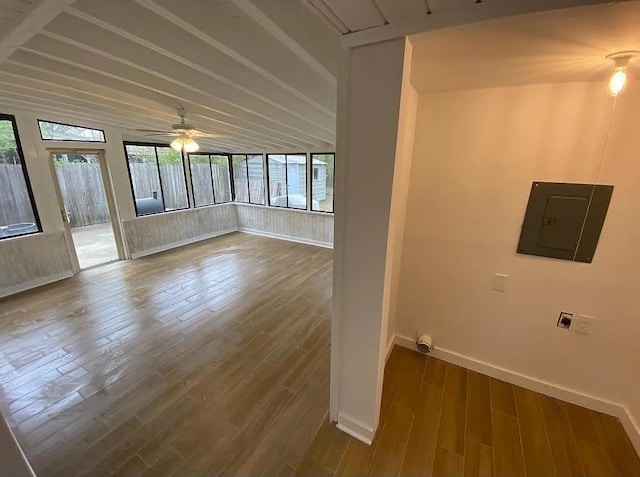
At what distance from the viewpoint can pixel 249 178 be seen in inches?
280

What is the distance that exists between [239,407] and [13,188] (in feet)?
14.7

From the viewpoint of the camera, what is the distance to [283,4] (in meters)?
1.20

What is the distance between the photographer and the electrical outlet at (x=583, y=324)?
188 cm

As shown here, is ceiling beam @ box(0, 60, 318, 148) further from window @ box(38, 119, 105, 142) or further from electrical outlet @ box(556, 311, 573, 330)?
electrical outlet @ box(556, 311, 573, 330)

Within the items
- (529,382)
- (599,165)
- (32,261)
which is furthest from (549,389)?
(32,261)

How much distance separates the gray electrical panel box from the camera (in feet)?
5.68

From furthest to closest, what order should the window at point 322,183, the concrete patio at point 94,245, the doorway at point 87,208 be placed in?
the window at point 322,183
the doorway at point 87,208
the concrete patio at point 94,245

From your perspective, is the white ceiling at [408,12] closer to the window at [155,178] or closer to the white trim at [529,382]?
the white trim at [529,382]

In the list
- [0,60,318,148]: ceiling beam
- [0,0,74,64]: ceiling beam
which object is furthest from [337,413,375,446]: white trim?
[0,60,318,148]: ceiling beam

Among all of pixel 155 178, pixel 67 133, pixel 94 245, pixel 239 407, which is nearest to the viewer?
pixel 239 407

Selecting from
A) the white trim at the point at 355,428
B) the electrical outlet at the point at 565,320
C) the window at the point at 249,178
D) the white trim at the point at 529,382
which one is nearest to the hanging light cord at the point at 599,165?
the electrical outlet at the point at 565,320

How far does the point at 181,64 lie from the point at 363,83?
4.53 ft

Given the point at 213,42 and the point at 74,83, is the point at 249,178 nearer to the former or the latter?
the point at 74,83

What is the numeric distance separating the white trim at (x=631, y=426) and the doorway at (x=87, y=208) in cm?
683
